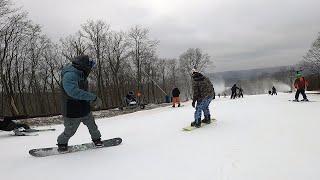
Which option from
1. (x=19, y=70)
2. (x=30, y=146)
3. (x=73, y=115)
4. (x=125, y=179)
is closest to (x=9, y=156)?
(x=30, y=146)

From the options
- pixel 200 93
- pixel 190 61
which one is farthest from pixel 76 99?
pixel 190 61

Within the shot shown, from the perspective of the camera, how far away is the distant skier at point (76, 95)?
678 cm

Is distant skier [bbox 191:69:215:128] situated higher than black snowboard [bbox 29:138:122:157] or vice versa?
distant skier [bbox 191:69:215:128]

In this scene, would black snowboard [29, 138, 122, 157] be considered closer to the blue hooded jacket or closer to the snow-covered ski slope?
the snow-covered ski slope

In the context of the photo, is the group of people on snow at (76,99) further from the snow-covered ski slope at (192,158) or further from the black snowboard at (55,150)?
the snow-covered ski slope at (192,158)

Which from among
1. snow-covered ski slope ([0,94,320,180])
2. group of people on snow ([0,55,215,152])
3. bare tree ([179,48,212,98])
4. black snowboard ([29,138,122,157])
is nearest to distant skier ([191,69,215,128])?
snow-covered ski slope ([0,94,320,180])

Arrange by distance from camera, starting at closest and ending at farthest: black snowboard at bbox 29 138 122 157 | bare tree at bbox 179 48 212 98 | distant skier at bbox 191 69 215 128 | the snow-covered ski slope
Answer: the snow-covered ski slope
black snowboard at bbox 29 138 122 157
distant skier at bbox 191 69 215 128
bare tree at bbox 179 48 212 98

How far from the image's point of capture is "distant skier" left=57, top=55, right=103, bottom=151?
6.78 meters

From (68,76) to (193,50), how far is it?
267ft

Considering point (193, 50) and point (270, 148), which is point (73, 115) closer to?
point (270, 148)

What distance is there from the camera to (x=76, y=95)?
6.76 meters

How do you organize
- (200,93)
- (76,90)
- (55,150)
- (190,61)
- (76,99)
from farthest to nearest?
(190,61)
(200,93)
(55,150)
(76,99)
(76,90)

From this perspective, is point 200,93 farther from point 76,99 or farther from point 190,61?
point 190,61

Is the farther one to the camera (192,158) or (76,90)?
(76,90)
